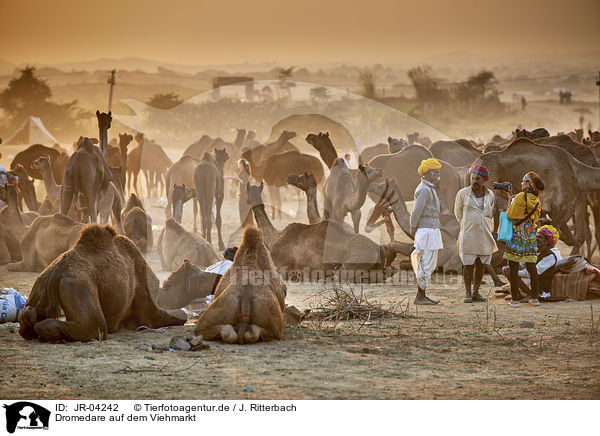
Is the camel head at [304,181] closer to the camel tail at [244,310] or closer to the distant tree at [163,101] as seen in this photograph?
the camel tail at [244,310]

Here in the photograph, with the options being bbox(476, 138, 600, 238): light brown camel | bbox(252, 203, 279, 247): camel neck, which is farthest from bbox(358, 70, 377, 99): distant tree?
bbox(252, 203, 279, 247): camel neck

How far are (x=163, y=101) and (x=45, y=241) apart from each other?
1196 inches

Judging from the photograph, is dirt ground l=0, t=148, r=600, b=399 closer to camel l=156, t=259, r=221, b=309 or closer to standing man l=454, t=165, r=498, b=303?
camel l=156, t=259, r=221, b=309

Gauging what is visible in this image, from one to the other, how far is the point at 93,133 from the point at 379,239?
2916 centimetres

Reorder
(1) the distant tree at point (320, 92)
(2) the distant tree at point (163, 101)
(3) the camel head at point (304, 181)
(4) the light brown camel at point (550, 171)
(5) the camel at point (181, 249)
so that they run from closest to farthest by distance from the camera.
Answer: (5) the camel at point (181, 249), (4) the light brown camel at point (550, 171), (3) the camel head at point (304, 181), (2) the distant tree at point (163, 101), (1) the distant tree at point (320, 92)

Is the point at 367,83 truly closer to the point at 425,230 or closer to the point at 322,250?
the point at 322,250

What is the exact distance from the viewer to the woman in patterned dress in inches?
405

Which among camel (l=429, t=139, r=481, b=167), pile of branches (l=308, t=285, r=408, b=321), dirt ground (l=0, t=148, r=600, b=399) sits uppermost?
camel (l=429, t=139, r=481, b=167)

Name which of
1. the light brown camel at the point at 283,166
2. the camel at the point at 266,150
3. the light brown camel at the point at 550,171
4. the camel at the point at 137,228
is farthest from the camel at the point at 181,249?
the camel at the point at 266,150

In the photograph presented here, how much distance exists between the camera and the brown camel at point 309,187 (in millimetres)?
13633

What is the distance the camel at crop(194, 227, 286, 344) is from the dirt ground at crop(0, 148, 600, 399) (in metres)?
0.12

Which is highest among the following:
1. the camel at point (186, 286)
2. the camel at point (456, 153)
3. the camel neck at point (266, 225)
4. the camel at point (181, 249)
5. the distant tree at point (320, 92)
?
the distant tree at point (320, 92)

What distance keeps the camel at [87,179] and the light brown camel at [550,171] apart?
247 inches

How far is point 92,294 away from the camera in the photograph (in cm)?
745
